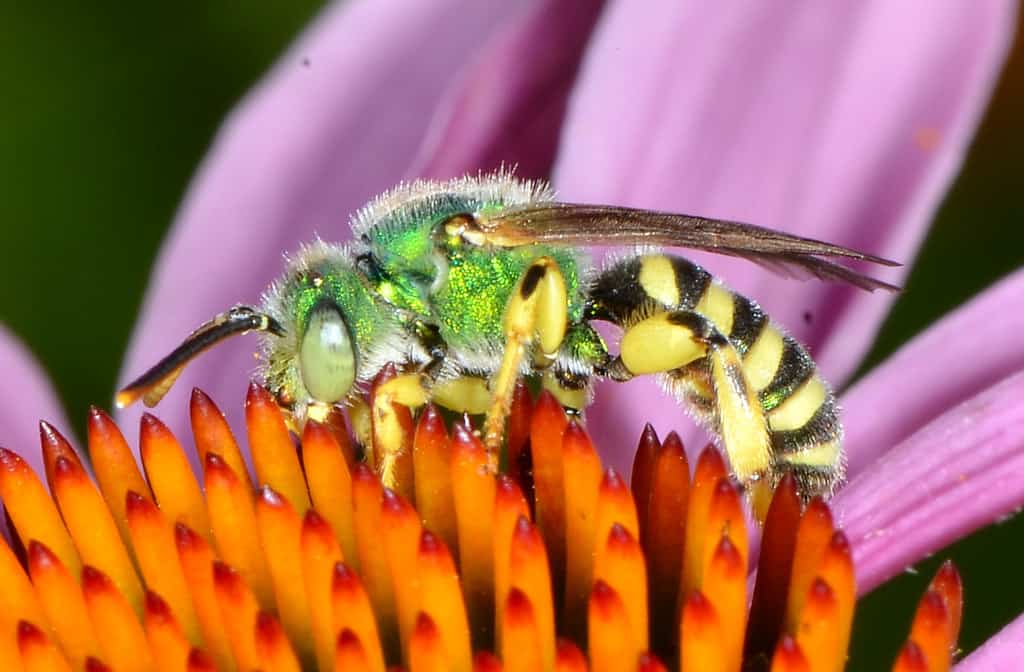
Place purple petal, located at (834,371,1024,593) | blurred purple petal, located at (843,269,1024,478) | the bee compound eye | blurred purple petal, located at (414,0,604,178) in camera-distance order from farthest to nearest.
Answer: blurred purple petal, located at (414,0,604,178) → blurred purple petal, located at (843,269,1024,478) → purple petal, located at (834,371,1024,593) → the bee compound eye

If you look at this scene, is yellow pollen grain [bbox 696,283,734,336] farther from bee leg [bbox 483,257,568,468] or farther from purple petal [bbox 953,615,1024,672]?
purple petal [bbox 953,615,1024,672]

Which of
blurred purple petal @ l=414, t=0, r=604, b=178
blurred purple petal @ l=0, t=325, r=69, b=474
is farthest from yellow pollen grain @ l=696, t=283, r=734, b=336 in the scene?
blurred purple petal @ l=0, t=325, r=69, b=474

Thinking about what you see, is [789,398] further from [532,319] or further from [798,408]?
[532,319]

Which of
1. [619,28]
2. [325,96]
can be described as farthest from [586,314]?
[325,96]

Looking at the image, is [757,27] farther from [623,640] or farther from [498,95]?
[623,640]

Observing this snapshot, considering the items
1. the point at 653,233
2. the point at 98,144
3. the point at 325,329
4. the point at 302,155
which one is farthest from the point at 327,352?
the point at 98,144

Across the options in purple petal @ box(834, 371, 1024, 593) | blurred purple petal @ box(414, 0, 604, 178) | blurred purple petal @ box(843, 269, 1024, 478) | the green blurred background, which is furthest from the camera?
the green blurred background

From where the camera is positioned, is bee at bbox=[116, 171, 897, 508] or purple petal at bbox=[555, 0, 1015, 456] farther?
purple petal at bbox=[555, 0, 1015, 456]
